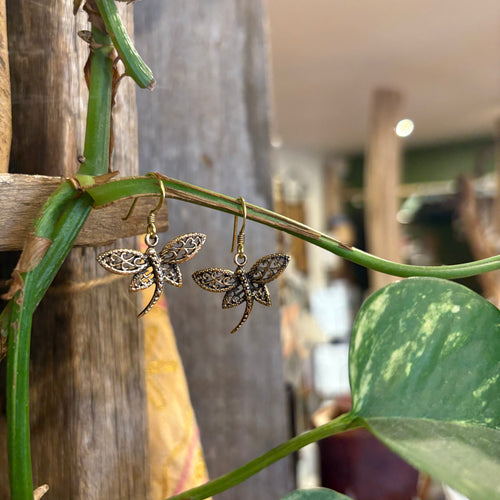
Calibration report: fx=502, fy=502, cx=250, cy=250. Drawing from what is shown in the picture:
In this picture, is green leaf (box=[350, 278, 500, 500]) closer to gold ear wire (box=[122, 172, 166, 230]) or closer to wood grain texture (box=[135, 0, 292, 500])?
gold ear wire (box=[122, 172, 166, 230])

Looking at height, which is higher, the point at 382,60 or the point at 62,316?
the point at 382,60

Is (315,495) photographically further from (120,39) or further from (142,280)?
(120,39)

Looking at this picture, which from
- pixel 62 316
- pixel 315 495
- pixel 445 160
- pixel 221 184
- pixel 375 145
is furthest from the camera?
pixel 445 160

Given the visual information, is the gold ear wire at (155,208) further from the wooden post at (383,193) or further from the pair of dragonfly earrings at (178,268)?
the wooden post at (383,193)

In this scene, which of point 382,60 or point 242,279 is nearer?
point 242,279

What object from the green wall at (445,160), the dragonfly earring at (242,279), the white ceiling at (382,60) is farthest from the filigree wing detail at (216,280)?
the green wall at (445,160)

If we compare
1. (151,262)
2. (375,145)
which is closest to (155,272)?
(151,262)

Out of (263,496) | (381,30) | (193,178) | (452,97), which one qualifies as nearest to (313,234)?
(193,178)
